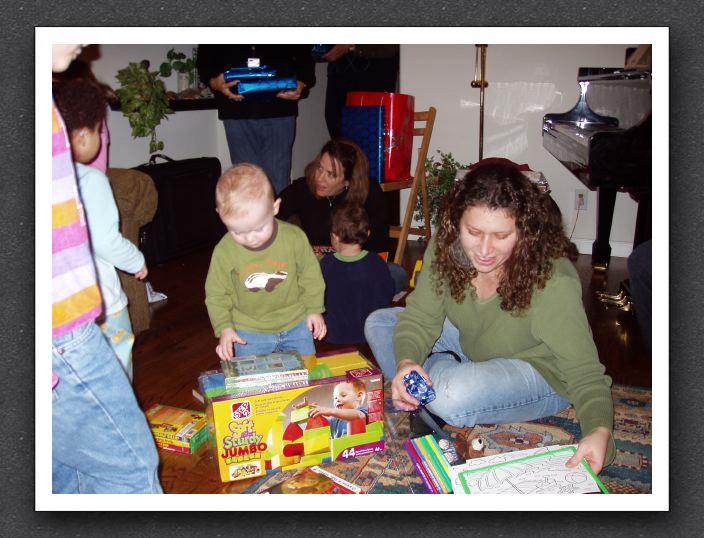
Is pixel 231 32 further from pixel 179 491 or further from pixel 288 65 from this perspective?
pixel 179 491

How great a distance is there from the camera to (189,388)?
178cm

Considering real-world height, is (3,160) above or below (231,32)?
below

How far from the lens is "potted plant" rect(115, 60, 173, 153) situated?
52.3 inches

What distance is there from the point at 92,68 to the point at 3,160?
7.7 inches

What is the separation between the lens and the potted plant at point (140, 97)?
4.36ft

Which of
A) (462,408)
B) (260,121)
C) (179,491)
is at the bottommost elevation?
(179,491)

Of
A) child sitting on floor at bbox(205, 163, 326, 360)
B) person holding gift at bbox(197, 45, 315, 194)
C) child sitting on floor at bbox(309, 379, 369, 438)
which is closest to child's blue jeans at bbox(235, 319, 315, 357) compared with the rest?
child sitting on floor at bbox(205, 163, 326, 360)

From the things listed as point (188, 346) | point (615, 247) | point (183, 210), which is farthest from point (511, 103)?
point (188, 346)

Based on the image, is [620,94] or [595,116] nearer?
[620,94]

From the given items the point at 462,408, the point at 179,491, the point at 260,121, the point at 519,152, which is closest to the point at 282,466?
the point at 179,491

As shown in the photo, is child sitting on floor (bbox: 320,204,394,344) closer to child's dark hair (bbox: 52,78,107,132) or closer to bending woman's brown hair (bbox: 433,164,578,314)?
bending woman's brown hair (bbox: 433,164,578,314)

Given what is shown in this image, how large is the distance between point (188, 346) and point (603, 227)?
5.81ft

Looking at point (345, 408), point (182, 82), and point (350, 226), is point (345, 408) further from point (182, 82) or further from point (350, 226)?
point (182, 82)

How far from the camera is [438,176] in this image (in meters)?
3.29
